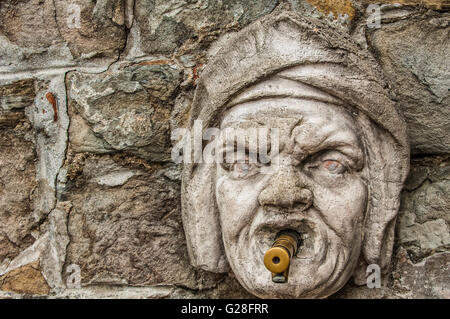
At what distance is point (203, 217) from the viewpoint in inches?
60.0

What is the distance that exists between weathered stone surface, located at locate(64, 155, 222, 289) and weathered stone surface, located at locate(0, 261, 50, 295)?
0.11 metres

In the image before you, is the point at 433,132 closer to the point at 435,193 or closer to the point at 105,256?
the point at 435,193

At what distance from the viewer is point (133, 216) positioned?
1639mm

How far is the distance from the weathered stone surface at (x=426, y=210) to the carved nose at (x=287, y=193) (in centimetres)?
37

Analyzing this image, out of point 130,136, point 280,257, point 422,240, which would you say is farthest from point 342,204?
point 130,136

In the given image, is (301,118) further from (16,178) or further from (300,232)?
(16,178)

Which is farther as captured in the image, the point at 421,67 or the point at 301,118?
the point at 421,67

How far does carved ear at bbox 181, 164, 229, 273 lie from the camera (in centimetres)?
151

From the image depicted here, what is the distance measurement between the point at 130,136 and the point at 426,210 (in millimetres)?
840

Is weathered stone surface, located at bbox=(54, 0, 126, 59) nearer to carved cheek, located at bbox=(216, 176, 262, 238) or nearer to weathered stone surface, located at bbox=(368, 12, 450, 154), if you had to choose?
carved cheek, located at bbox=(216, 176, 262, 238)

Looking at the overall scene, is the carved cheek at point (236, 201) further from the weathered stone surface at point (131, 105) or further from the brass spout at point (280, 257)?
the weathered stone surface at point (131, 105)

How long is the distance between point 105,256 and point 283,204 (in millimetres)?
612
